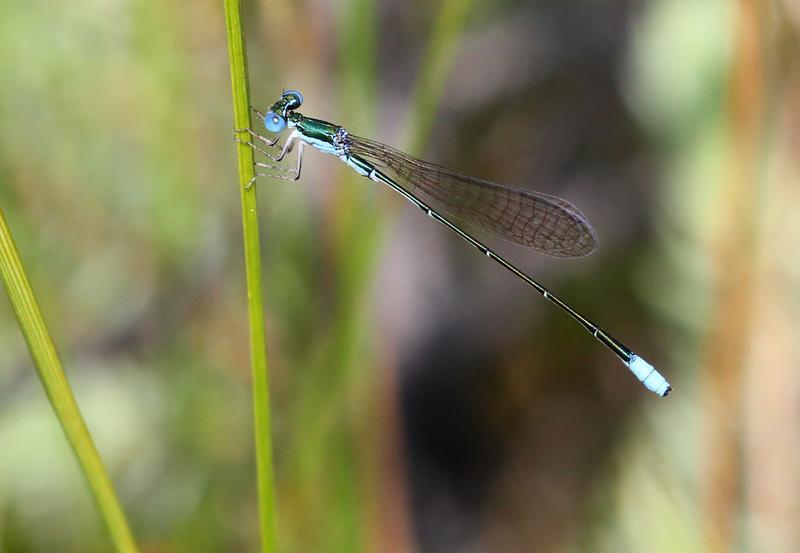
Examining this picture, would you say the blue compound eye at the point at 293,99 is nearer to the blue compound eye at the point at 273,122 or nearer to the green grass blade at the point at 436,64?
the blue compound eye at the point at 273,122

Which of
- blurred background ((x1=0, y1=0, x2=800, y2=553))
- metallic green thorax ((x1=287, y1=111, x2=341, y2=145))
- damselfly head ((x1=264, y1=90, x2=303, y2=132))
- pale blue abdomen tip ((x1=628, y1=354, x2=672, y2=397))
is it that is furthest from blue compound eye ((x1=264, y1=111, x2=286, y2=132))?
pale blue abdomen tip ((x1=628, y1=354, x2=672, y2=397))

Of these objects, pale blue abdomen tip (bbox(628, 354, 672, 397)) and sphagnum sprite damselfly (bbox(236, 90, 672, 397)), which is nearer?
pale blue abdomen tip (bbox(628, 354, 672, 397))

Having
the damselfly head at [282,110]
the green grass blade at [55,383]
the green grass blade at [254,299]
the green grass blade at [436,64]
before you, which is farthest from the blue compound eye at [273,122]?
the green grass blade at [55,383]

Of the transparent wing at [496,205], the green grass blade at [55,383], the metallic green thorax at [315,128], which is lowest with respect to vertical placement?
the green grass blade at [55,383]

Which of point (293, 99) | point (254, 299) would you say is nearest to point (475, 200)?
point (293, 99)

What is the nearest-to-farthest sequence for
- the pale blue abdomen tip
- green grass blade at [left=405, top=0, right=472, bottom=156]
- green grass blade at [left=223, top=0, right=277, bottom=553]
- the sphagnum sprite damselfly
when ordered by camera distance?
1. green grass blade at [left=223, top=0, right=277, bottom=553]
2. green grass blade at [left=405, top=0, right=472, bottom=156]
3. the pale blue abdomen tip
4. the sphagnum sprite damselfly

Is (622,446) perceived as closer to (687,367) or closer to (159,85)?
(687,367)

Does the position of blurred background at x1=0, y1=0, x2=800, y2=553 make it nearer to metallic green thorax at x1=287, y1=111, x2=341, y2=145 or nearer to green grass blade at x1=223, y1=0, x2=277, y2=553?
metallic green thorax at x1=287, y1=111, x2=341, y2=145
